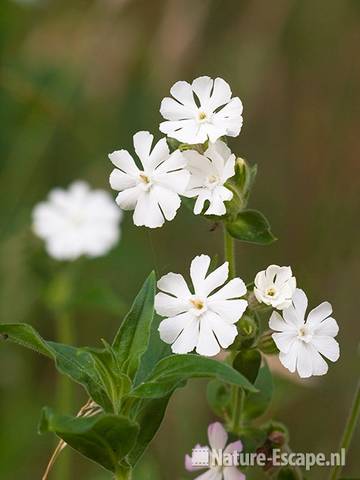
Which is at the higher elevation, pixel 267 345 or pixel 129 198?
pixel 129 198

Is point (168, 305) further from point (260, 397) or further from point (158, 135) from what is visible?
point (158, 135)

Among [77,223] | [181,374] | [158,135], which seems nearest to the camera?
[181,374]

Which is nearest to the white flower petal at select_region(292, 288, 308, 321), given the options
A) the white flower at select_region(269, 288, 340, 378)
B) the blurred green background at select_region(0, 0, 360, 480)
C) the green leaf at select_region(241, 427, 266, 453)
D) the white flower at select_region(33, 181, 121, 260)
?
the white flower at select_region(269, 288, 340, 378)

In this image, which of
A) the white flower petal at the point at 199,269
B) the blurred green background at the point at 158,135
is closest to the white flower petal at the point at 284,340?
the white flower petal at the point at 199,269

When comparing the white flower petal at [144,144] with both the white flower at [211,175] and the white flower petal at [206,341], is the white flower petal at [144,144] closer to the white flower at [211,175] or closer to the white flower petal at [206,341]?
the white flower at [211,175]

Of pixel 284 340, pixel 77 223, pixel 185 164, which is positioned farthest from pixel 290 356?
pixel 77 223

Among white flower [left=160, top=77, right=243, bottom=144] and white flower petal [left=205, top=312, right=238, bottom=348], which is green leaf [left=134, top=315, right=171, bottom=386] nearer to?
white flower petal [left=205, top=312, right=238, bottom=348]

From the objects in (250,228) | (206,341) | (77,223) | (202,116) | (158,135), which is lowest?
(206,341)
